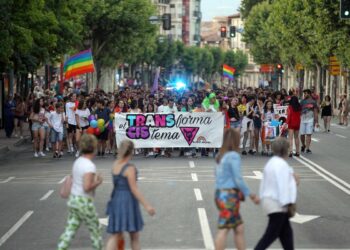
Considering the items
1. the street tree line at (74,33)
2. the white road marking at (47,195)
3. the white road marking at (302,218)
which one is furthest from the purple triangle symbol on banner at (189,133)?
the white road marking at (302,218)

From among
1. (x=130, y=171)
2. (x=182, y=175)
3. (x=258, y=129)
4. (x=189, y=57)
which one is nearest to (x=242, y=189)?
(x=130, y=171)

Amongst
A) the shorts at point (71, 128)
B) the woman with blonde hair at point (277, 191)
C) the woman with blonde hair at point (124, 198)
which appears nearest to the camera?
the woman with blonde hair at point (277, 191)

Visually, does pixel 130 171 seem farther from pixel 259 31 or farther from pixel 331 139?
pixel 259 31

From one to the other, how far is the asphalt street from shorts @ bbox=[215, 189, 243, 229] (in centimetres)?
241

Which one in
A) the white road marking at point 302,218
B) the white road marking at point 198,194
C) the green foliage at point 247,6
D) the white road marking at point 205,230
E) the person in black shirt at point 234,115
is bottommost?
the white road marking at point 198,194

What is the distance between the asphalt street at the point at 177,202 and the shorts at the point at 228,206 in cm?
241

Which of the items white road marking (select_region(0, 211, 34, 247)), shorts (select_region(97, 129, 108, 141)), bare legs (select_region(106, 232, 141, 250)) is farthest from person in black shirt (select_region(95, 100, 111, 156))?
bare legs (select_region(106, 232, 141, 250))

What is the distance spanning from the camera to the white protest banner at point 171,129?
31844mm

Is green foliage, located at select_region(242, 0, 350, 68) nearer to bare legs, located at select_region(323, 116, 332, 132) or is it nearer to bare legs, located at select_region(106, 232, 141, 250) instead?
bare legs, located at select_region(323, 116, 332, 132)

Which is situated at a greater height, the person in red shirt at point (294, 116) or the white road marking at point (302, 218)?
the person in red shirt at point (294, 116)

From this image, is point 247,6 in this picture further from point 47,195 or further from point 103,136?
point 47,195

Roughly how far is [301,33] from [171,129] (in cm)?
4279

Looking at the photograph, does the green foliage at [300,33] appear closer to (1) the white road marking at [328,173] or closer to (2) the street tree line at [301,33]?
(2) the street tree line at [301,33]

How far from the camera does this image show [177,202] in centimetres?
1969
